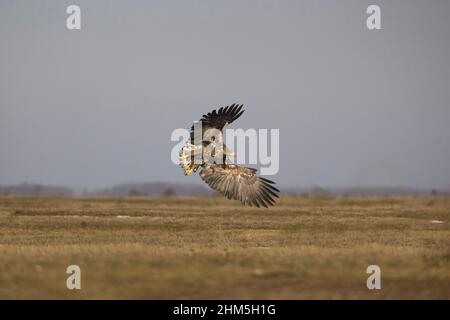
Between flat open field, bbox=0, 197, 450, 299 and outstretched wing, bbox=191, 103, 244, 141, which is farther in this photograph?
outstretched wing, bbox=191, 103, 244, 141

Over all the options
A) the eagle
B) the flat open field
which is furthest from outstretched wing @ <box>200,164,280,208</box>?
the flat open field

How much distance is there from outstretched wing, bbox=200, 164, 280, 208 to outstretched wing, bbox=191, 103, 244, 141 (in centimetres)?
104

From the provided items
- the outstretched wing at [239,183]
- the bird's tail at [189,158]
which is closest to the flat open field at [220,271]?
the outstretched wing at [239,183]

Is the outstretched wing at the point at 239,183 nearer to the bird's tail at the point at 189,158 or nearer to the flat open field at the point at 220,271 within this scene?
the bird's tail at the point at 189,158

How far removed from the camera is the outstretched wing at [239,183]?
21500 mm

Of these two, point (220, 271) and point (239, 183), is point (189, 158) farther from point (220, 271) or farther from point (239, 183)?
point (220, 271)

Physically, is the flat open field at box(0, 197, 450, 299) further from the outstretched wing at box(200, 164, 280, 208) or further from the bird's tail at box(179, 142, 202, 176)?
the bird's tail at box(179, 142, 202, 176)

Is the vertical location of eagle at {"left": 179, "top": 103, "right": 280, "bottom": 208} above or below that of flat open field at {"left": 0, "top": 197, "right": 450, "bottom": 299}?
above

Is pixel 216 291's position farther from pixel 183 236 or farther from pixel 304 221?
pixel 304 221

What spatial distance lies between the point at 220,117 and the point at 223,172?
1.44 meters

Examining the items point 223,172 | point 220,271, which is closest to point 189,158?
point 223,172

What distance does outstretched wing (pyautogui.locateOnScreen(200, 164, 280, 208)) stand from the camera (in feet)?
70.5
